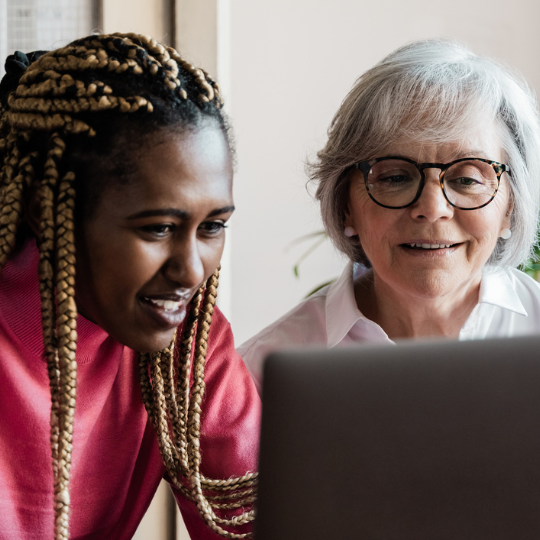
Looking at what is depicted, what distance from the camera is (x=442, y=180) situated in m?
1.13

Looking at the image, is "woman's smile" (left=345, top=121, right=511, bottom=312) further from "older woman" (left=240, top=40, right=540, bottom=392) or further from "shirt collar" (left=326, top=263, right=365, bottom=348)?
"shirt collar" (left=326, top=263, right=365, bottom=348)

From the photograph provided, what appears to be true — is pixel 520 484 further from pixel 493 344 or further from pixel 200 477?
pixel 200 477

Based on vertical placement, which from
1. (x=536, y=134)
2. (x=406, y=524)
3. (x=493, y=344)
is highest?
(x=536, y=134)

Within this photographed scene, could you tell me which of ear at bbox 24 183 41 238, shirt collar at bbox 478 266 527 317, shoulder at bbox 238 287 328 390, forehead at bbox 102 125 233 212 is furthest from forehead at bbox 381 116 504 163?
ear at bbox 24 183 41 238

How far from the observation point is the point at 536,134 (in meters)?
1.24

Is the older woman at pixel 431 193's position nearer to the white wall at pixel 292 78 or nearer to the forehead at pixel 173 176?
the forehead at pixel 173 176

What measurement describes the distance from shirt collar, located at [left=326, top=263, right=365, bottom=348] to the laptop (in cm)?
85

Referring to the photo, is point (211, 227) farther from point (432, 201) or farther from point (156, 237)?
point (432, 201)

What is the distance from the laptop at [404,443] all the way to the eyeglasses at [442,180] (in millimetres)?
729

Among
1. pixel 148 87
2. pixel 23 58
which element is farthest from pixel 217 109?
pixel 23 58

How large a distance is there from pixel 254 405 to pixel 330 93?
140 cm

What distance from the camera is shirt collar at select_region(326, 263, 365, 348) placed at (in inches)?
51.5

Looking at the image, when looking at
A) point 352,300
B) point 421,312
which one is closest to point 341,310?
point 352,300

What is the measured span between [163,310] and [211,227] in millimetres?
115
